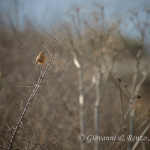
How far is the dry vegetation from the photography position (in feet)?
12.7

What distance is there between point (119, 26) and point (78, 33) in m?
1.16

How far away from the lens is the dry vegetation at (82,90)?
3.87 meters

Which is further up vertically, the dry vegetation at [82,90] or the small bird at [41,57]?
the small bird at [41,57]

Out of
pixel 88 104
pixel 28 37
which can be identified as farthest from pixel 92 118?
pixel 28 37

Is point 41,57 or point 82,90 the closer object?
point 41,57

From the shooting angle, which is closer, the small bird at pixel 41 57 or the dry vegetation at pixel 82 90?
the small bird at pixel 41 57

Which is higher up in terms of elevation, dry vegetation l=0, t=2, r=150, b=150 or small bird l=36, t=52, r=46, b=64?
small bird l=36, t=52, r=46, b=64

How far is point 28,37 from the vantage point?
1030 cm

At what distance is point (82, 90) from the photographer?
18.1 ft

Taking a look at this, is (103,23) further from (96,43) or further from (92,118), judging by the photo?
(92,118)

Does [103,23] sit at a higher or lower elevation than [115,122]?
higher

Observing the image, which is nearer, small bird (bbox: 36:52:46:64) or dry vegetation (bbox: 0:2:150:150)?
small bird (bbox: 36:52:46:64)

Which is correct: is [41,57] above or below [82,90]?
above

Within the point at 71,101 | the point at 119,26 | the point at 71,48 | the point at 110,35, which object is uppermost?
the point at 119,26
